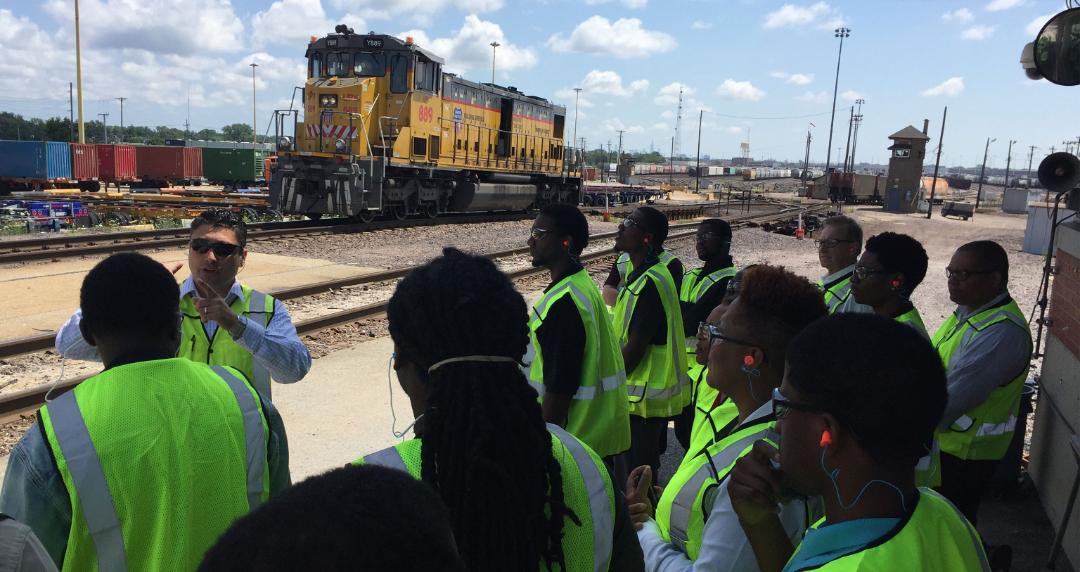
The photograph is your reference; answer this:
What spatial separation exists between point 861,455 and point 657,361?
101 inches

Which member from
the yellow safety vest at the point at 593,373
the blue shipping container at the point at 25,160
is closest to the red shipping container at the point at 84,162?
the blue shipping container at the point at 25,160

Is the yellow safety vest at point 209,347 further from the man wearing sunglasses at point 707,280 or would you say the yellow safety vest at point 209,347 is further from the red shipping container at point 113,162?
the red shipping container at point 113,162

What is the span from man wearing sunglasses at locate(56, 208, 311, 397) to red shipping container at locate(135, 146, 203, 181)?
4041cm

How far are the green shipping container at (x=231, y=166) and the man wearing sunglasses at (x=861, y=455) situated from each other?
150 feet

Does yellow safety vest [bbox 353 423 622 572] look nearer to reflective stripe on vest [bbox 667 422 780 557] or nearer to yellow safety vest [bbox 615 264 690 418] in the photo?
reflective stripe on vest [bbox 667 422 780 557]

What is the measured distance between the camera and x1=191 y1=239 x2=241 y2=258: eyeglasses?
3602mm

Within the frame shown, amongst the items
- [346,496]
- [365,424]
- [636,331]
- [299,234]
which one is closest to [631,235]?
[636,331]

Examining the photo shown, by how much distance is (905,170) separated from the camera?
4944cm

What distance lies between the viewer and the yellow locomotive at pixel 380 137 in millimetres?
19422

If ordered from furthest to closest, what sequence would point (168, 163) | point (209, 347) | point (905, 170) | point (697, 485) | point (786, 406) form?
1. point (905, 170)
2. point (168, 163)
3. point (209, 347)
4. point (697, 485)
5. point (786, 406)

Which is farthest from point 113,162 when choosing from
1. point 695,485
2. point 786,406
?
point 786,406

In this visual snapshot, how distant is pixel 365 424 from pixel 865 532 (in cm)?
524

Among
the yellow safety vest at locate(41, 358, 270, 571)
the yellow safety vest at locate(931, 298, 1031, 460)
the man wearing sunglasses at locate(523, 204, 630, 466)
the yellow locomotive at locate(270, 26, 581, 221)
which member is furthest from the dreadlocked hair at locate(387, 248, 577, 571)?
the yellow locomotive at locate(270, 26, 581, 221)

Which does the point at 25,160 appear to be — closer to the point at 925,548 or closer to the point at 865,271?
the point at 865,271
